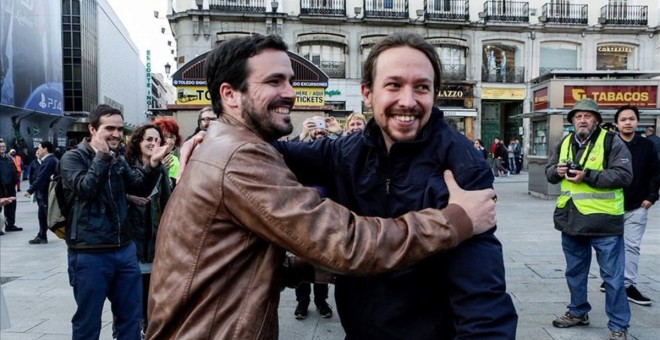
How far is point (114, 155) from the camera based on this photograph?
A: 4070 millimetres

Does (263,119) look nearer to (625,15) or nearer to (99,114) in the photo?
(99,114)

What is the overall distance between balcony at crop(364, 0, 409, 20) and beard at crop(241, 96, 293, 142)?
26.6m

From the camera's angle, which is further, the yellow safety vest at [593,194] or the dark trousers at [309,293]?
the dark trousers at [309,293]

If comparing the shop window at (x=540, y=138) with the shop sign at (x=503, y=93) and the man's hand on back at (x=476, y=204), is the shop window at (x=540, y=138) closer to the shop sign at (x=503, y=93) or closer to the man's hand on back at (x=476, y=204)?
the man's hand on back at (x=476, y=204)

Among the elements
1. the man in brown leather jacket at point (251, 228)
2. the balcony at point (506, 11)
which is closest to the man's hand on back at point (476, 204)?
the man in brown leather jacket at point (251, 228)

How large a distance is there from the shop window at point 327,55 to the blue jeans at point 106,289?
78.5ft

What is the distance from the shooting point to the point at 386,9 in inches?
1104

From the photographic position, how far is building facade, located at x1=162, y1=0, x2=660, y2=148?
87.8ft

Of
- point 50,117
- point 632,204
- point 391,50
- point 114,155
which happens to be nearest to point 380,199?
point 391,50

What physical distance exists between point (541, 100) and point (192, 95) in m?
9.11

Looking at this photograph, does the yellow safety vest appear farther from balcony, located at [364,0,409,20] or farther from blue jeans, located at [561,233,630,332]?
balcony, located at [364,0,409,20]

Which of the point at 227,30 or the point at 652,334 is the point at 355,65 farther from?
the point at 652,334

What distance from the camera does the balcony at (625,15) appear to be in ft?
95.8

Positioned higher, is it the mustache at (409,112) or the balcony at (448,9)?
the balcony at (448,9)
